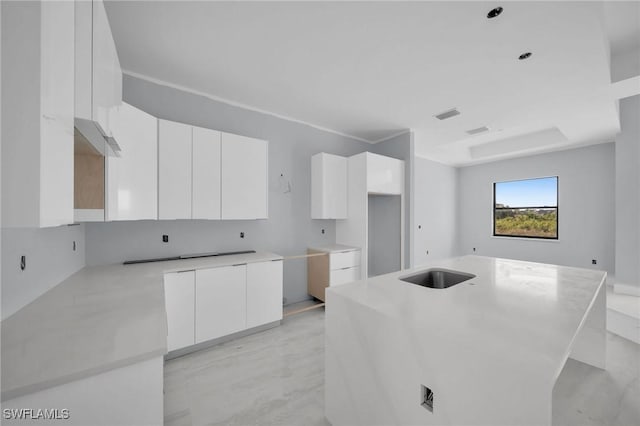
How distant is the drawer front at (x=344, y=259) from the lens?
331 cm

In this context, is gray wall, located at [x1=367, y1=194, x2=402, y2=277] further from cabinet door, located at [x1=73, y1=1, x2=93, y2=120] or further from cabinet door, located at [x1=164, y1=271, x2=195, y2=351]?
cabinet door, located at [x1=73, y1=1, x2=93, y2=120]

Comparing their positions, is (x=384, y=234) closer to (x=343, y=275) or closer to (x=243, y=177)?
(x=343, y=275)

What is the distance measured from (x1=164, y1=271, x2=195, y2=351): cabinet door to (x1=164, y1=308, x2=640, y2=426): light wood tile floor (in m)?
0.21

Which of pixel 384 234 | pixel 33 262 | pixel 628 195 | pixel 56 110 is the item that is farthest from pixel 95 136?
pixel 628 195

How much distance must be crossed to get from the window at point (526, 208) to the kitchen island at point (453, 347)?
15.3ft

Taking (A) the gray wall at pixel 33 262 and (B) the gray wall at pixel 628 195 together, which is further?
(B) the gray wall at pixel 628 195

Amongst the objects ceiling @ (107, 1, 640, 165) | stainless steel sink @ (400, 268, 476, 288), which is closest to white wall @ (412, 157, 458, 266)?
ceiling @ (107, 1, 640, 165)

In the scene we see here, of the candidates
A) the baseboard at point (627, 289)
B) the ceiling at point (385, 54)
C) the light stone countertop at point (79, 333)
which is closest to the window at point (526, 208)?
the baseboard at point (627, 289)

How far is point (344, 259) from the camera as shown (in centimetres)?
342

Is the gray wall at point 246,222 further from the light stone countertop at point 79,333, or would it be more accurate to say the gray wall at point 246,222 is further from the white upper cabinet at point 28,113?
the white upper cabinet at point 28,113

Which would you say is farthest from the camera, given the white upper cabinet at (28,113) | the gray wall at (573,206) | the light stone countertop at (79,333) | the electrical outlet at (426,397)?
the gray wall at (573,206)

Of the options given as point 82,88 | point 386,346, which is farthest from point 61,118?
point 386,346

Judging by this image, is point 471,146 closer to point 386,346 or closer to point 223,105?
point 223,105

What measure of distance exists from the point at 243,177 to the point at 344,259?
177 centimetres
